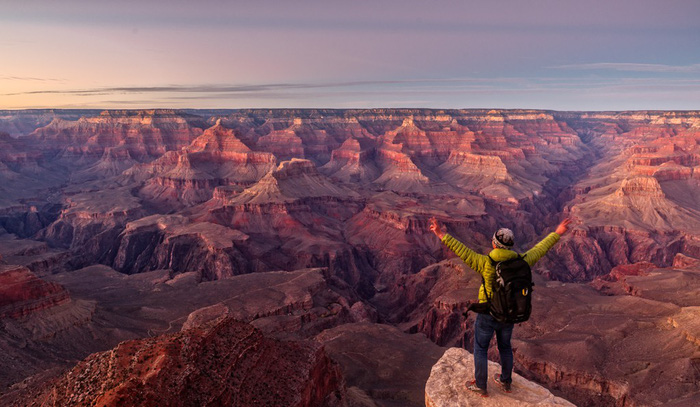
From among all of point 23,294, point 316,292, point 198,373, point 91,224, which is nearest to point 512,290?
point 198,373

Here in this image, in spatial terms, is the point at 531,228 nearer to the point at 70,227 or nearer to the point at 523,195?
the point at 523,195

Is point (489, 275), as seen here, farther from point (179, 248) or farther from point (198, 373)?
point (179, 248)

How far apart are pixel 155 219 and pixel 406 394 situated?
11707cm

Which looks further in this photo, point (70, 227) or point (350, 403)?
point (70, 227)

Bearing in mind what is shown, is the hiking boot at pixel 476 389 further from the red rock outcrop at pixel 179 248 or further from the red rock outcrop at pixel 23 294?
the red rock outcrop at pixel 179 248

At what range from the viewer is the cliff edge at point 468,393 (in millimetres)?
13680

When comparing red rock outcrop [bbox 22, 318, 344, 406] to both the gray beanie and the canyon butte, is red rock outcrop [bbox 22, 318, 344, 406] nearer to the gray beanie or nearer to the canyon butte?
the canyon butte

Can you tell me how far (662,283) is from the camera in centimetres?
8081

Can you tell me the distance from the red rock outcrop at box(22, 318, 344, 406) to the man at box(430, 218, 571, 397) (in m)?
17.3

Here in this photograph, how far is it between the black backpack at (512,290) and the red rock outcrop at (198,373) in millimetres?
18869

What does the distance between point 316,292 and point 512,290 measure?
73.0 metres

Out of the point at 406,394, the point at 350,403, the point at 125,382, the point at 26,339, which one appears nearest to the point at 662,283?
the point at 406,394

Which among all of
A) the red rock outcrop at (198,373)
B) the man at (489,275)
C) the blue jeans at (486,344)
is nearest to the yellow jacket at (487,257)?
the man at (489,275)

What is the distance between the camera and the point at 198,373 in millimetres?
26297
